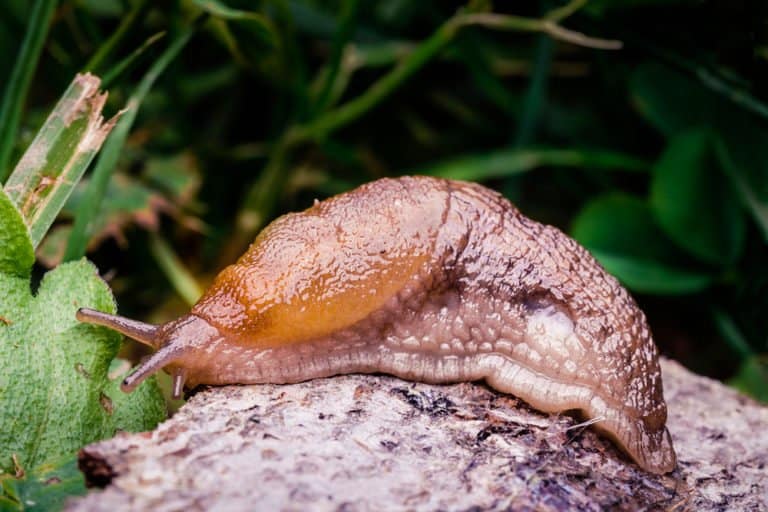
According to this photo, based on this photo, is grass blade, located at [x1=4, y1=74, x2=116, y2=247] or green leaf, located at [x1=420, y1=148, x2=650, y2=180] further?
green leaf, located at [x1=420, y1=148, x2=650, y2=180]

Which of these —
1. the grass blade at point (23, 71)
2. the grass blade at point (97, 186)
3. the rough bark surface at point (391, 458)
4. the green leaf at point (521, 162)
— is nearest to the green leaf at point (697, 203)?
the green leaf at point (521, 162)

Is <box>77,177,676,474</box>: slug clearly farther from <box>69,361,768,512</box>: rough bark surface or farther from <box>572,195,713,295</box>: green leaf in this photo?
<box>572,195,713,295</box>: green leaf

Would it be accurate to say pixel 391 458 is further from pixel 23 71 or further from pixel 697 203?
pixel 697 203

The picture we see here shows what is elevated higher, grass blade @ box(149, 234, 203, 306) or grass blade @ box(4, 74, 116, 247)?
grass blade @ box(4, 74, 116, 247)

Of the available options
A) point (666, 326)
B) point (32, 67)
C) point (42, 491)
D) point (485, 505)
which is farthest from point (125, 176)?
point (666, 326)

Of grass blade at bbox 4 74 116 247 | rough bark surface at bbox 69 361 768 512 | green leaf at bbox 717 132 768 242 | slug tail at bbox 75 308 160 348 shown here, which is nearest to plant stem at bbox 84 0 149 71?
grass blade at bbox 4 74 116 247

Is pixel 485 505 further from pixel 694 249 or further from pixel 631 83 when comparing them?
pixel 631 83
